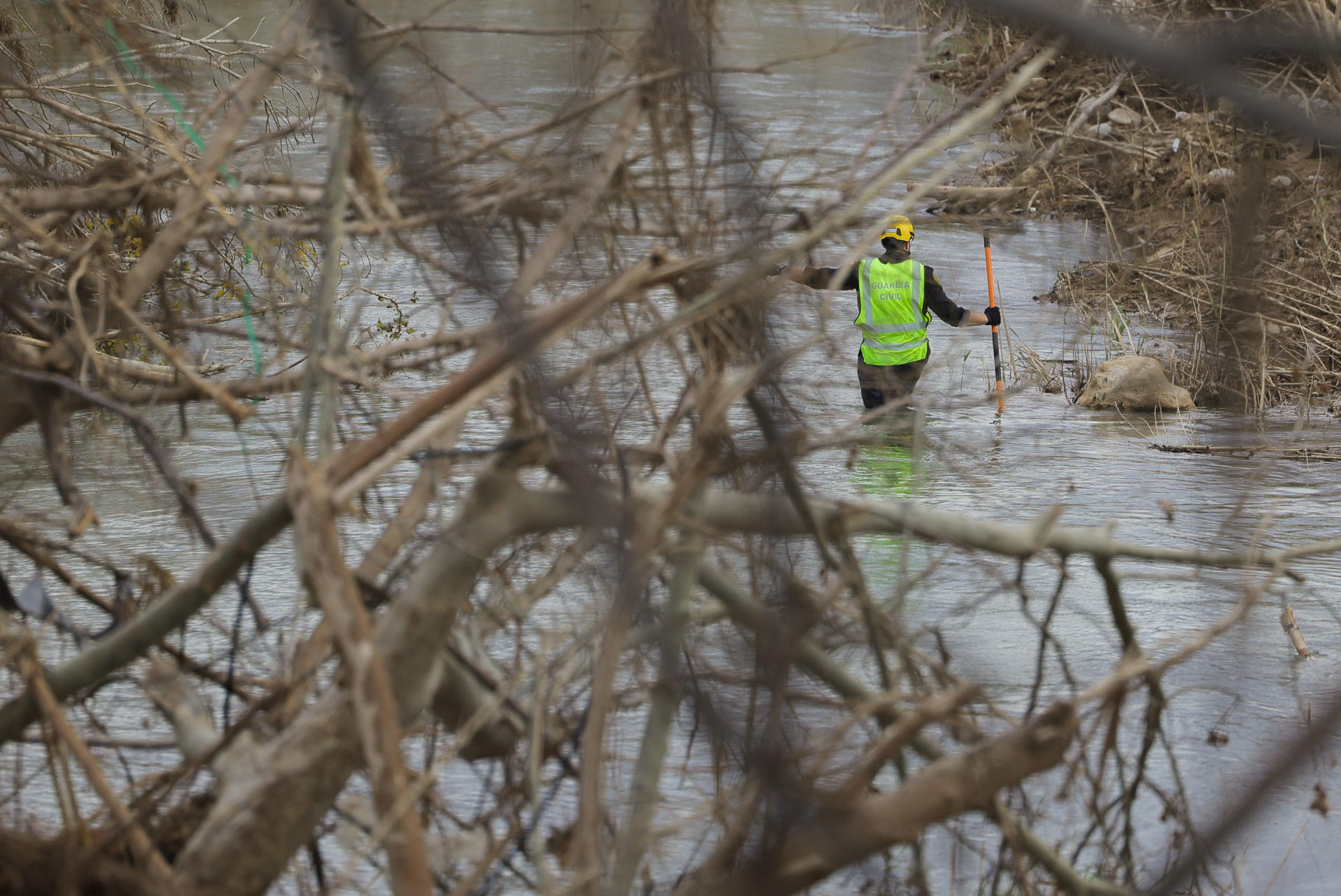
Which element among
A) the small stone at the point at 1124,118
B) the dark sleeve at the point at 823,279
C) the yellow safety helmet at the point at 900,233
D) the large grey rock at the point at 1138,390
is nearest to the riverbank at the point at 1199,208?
the small stone at the point at 1124,118

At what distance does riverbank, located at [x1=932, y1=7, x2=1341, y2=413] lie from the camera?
30.1 inches

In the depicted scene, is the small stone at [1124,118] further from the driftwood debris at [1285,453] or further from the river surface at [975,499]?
the driftwood debris at [1285,453]

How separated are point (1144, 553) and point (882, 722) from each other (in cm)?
55

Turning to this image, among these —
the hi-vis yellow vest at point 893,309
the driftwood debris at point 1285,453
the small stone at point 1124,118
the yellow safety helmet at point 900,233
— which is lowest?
the driftwood debris at point 1285,453

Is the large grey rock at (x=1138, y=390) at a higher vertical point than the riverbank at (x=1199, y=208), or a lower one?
lower

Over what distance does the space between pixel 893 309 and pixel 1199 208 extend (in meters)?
2.88

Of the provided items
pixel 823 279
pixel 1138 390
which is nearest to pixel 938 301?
pixel 1138 390

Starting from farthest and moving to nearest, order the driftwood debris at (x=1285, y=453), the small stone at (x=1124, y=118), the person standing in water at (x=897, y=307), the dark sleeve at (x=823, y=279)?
the small stone at (x=1124, y=118) → the person standing in water at (x=897, y=307) → the driftwood debris at (x=1285, y=453) → the dark sleeve at (x=823, y=279)

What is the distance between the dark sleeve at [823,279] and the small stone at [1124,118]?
7192mm

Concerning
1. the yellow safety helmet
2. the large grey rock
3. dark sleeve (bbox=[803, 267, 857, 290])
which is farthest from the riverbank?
the yellow safety helmet

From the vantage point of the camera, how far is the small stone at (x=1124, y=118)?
49.2 ft

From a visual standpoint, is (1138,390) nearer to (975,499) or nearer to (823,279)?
(975,499)

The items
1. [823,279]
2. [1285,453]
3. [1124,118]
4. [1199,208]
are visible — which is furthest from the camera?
[1124,118]

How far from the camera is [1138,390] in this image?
9492 millimetres
